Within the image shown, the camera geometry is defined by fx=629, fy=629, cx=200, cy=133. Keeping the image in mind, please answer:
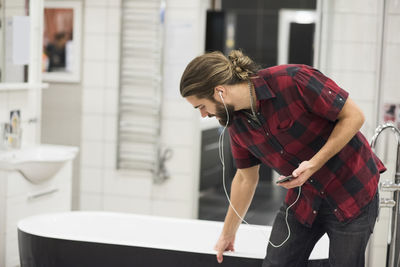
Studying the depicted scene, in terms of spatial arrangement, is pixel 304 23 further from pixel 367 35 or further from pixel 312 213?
pixel 312 213

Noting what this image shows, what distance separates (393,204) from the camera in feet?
9.34

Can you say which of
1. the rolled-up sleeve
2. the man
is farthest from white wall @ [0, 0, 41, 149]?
the rolled-up sleeve

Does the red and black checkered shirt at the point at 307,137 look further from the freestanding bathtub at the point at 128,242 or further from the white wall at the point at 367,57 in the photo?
the white wall at the point at 367,57

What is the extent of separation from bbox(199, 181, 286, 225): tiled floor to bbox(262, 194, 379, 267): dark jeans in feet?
11.2

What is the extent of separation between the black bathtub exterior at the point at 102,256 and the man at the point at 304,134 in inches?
33.0

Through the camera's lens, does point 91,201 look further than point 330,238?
Yes

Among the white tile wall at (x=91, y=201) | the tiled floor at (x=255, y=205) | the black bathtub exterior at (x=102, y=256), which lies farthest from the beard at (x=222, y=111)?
the tiled floor at (x=255, y=205)

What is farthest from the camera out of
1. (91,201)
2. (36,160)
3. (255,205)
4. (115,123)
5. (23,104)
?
(255,205)

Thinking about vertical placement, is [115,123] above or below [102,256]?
above

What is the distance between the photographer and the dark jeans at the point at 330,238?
2205 mm

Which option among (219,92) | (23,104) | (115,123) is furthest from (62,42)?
(219,92)

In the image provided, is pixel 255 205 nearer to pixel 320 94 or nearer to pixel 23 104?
pixel 23 104

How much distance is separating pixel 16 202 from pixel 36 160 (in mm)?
294

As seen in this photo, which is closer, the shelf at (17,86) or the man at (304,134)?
the man at (304,134)
